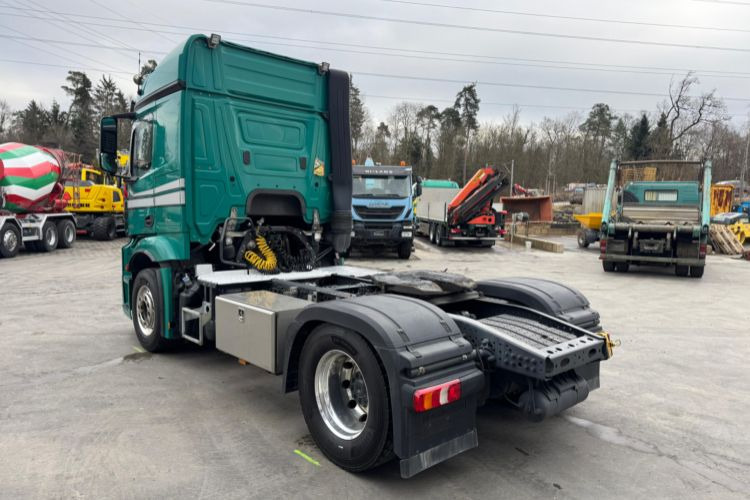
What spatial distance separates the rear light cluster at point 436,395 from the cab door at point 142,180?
416 centimetres

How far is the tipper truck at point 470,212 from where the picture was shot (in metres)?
19.5

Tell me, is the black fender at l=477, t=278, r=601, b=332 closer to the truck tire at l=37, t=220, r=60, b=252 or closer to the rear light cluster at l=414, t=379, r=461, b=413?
the rear light cluster at l=414, t=379, r=461, b=413

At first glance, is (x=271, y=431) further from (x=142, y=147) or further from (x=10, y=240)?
(x=10, y=240)

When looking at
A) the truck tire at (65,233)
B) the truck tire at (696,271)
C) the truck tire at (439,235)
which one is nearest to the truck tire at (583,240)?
the truck tire at (439,235)

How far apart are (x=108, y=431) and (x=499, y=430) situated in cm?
288

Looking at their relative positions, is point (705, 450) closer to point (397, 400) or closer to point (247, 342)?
point (397, 400)

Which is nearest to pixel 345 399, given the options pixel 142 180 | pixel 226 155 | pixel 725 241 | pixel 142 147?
pixel 226 155

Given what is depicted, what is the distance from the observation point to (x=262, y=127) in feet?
18.9

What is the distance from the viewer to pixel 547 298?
14.2ft

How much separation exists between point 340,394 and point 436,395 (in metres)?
0.88

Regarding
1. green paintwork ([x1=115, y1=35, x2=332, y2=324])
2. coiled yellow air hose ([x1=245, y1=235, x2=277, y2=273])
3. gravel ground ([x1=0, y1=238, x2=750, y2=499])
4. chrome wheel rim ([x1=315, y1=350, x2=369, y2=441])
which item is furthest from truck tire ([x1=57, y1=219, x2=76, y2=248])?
chrome wheel rim ([x1=315, y1=350, x2=369, y2=441])

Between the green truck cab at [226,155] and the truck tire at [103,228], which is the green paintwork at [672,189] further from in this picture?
the truck tire at [103,228]

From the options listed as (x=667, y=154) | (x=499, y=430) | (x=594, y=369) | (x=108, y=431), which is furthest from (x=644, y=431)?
(x=667, y=154)

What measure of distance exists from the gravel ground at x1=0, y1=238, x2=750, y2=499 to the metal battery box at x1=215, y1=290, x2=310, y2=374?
496 millimetres
